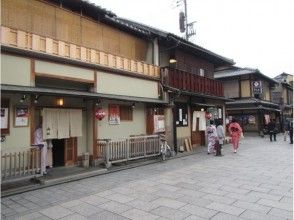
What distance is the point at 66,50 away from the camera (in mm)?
11773

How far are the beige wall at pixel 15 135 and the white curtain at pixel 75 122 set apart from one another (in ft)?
6.66

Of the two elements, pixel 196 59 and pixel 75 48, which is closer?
pixel 75 48

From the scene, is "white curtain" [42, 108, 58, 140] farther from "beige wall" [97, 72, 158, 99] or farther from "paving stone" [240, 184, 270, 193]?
"paving stone" [240, 184, 270, 193]

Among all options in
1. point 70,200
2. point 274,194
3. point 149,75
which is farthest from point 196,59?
point 70,200

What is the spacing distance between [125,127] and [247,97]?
2129 cm

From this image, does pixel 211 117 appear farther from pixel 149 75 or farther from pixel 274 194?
pixel 274 194

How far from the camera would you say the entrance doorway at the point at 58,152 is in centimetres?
1232

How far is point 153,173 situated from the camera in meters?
11.5

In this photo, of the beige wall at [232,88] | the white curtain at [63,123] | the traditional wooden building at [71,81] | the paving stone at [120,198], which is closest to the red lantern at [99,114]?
the traditional wooden building at [71,81]

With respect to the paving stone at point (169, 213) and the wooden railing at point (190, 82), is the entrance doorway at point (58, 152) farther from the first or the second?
the wooden railing at point (190, 82)

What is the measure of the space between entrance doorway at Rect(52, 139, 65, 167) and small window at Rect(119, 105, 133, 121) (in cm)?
353

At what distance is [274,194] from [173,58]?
1215 cm

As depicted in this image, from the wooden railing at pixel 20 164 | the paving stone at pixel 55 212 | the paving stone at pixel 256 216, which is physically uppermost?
the wooden railing at pixel 20 164

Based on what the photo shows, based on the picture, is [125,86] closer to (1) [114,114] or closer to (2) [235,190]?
(1) [114,114]
